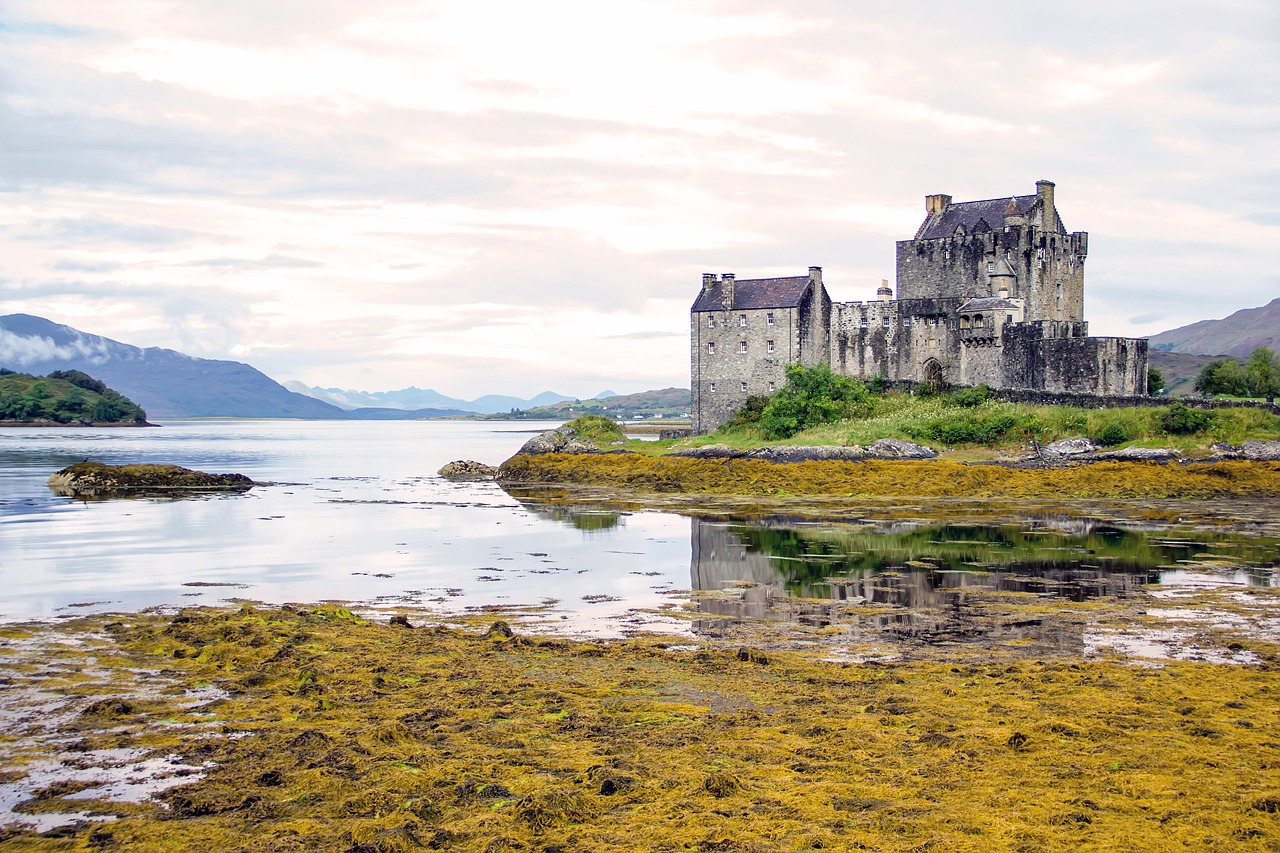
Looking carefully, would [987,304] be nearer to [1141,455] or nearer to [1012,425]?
[1012,425]

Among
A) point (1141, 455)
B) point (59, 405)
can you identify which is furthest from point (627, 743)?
point (59, 405)

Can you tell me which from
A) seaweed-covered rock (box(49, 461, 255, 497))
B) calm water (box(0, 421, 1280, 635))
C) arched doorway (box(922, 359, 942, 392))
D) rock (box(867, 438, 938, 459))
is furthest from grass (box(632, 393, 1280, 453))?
seaweed-covered rock (box(49, 461, 255, 497))

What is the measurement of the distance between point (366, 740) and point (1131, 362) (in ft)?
154

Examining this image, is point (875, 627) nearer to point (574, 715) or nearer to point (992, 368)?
point (574, 715)

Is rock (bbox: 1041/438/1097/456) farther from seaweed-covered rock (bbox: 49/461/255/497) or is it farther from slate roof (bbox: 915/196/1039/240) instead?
seaweed-covered rock (bbox: 49/461/255/497)

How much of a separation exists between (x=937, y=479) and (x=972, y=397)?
12.2 m

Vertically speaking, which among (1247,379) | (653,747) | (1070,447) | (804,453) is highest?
(1247,379)

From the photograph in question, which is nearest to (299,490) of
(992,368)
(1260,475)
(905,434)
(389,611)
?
(905,434)

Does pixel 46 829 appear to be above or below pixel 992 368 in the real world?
below

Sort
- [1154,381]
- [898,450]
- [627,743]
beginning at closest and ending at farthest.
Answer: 1. [627,743]
2. [898,450]
3. [1154,381]

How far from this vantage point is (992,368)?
52.5 m

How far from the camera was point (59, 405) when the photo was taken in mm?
140625

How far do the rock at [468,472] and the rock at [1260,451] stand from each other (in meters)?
35.4

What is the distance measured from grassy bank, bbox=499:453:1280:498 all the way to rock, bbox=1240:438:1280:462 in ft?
4.49
